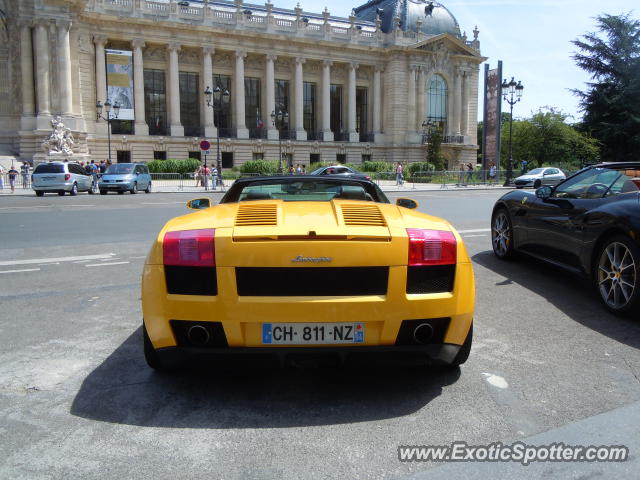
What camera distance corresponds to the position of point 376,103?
66250mm

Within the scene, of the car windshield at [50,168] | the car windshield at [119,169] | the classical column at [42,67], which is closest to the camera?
the car windshield at [50,168]

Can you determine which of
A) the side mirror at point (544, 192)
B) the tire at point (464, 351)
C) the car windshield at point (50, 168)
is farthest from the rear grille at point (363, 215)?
the car windshield at point (50, 168)

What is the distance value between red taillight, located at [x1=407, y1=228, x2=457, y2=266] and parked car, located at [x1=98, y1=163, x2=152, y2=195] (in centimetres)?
2804

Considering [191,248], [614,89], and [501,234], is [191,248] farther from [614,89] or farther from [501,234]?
[614,89]

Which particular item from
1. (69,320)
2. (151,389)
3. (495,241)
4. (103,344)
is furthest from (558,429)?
(495,241)

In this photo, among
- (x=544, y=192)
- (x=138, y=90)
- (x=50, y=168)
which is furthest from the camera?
(x=138, y=90)

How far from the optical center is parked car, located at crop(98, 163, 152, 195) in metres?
29.0

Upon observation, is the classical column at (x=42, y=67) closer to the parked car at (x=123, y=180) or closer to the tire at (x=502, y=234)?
the parked car at (x=123, y=180)

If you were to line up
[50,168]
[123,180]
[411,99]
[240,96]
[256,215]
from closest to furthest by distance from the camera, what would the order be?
[256,215] → [50,168] → [123,180] → [240,96] → [411,99]

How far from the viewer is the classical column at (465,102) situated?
226 feet

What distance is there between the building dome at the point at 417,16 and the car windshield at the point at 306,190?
66.6 metres

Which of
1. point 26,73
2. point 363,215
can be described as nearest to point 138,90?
point 26,73

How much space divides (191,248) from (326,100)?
63.4m

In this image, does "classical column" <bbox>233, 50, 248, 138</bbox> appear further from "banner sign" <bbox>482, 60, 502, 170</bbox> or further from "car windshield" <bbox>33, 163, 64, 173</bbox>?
"car windshield" <bbox>33, 163, 64, 173</bbox>
